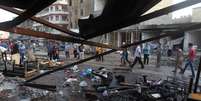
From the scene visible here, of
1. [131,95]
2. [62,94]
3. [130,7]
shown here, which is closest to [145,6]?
[130,7]

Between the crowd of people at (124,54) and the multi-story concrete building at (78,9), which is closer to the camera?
the crowd of people at (124,54)

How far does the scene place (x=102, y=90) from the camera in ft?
36.9

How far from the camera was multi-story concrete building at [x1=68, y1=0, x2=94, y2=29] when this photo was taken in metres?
55.4

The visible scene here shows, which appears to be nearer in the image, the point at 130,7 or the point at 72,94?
the point at 130,7

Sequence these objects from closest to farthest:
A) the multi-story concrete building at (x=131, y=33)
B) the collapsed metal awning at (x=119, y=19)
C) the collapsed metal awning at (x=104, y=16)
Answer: the collapsed metal awning at (x=104, y=16) < the collapsed metal awning at (x=119, y=19) < the multi-story concrete building at (x=131, y=33)

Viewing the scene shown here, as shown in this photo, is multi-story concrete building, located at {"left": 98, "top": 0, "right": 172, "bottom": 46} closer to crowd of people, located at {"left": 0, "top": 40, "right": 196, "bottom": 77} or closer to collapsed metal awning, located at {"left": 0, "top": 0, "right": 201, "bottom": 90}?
crowd of people, located at {"left": 0, "top": 40, "right": 196, "bottom": 77}

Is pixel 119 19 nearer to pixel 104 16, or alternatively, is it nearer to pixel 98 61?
pixel 104 16

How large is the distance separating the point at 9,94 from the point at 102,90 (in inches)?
142

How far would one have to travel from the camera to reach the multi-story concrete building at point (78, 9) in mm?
55406

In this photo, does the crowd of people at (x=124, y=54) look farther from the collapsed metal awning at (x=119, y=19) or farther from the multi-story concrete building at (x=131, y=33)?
the collapsed metal awning at (x=119, y=19)

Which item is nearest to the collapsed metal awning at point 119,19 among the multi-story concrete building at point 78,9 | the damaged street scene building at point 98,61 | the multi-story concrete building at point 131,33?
the damaged street scene building at point 98,61

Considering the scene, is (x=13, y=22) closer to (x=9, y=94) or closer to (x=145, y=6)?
(x=145, y=6)

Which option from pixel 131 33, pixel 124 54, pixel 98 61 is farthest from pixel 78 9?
pixel 124 54

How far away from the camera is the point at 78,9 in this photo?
2338 inches
